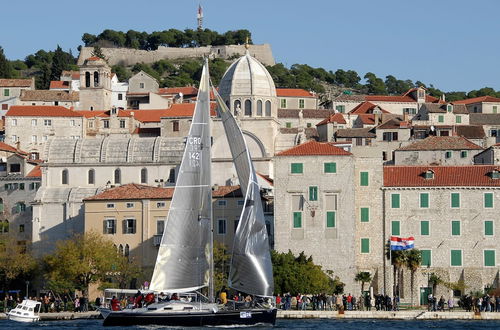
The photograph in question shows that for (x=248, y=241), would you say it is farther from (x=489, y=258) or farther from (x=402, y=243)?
(x=489, y=258)

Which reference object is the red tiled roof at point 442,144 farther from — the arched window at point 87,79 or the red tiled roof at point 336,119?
the arched window at point 87,79

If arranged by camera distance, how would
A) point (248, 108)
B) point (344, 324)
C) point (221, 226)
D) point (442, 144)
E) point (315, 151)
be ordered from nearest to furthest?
1. point (344, 324)
2. point (315, 151)
3. point (221, 226)
4. point (248, 108)
5. point (442, 144)

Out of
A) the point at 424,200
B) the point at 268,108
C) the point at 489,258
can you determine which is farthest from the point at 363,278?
the point at 268,108

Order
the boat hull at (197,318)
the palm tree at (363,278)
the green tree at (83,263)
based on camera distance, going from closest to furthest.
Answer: the boat hull at (197,318), the palm tree at (363,278), the green tree at (83,263)

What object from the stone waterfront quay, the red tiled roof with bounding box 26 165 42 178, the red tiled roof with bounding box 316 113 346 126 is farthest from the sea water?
the red tiled roof with bounding box 316 113 346 126

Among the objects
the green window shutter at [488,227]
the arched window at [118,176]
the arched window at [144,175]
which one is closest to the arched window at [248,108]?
the arched window at [144,175]

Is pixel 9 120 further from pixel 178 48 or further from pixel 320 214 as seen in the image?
pixel 178 48

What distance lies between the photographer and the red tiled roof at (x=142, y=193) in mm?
85688

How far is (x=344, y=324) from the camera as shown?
216ft

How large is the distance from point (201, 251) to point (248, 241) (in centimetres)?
209

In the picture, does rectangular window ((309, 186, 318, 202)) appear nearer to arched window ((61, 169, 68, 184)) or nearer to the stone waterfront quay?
the stone waterfront quay

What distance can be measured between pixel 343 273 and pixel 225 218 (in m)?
10.7

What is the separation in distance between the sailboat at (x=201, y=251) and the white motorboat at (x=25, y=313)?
12051 millimetres

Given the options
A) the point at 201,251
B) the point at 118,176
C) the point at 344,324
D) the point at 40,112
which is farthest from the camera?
the point at 40,112
